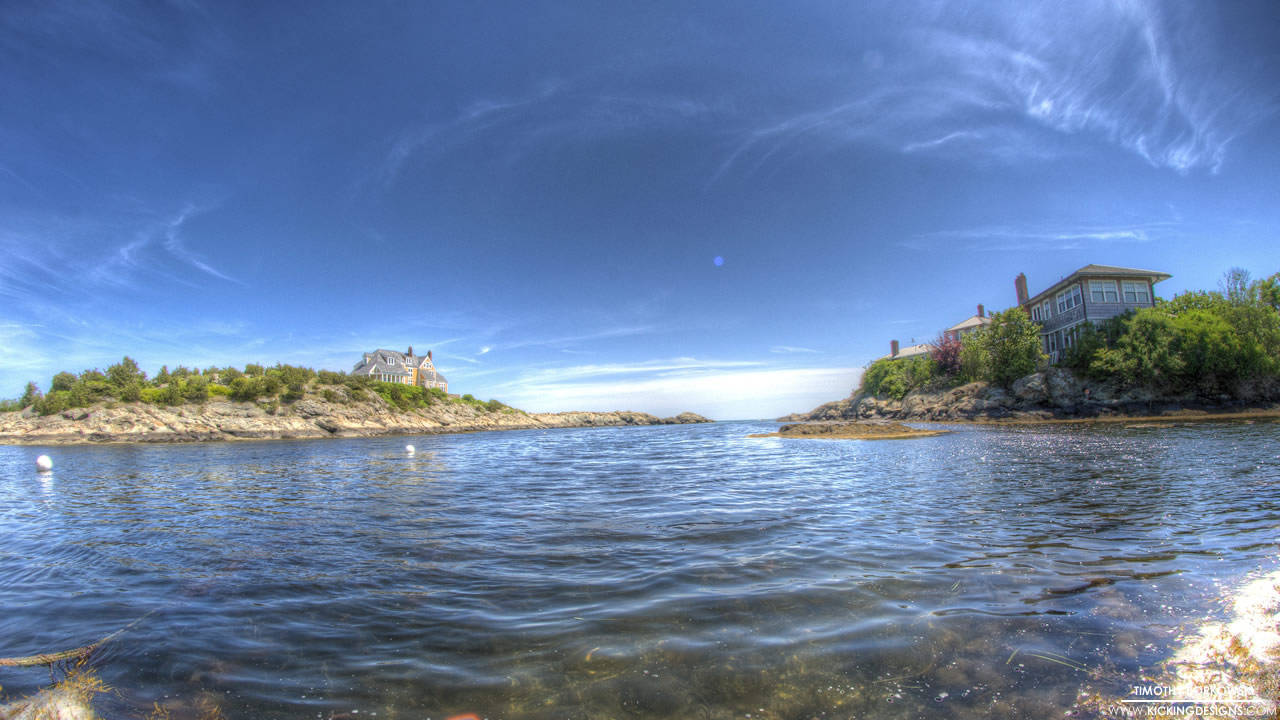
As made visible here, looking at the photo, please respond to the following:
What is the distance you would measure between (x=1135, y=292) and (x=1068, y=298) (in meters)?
4.74

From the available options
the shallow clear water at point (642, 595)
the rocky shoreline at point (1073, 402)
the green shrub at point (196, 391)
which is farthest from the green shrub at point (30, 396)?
the rocky shoreline at point (1073, 402)

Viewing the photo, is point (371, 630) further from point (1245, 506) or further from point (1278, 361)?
point (1278, 361)

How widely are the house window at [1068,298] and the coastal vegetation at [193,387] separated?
85059 mm

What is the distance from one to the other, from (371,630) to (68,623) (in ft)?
11.6

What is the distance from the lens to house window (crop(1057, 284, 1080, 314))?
45747 millimetres

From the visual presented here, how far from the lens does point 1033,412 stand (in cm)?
4466

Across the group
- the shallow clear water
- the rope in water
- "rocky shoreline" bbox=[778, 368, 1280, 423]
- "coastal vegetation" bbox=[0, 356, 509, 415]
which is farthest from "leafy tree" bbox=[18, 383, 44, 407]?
"rocky shoreline" bbox=[778, 368, 1280, 423]

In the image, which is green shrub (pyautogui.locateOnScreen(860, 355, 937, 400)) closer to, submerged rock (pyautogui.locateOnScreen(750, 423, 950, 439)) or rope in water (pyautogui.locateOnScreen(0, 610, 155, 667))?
submerged rock (pyautogui.locateOnScreen(750, 423, 950, 439))

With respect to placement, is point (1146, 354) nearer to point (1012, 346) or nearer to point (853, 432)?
point (1012, 346)

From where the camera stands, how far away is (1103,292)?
44.2 m

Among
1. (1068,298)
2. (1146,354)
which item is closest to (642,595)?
(1146,354)

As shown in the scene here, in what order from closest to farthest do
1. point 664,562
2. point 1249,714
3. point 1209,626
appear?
point 1249,714 → point 1209,626 → point 664,562

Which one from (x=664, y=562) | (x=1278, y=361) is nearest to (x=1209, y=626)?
(x=664, y=562)

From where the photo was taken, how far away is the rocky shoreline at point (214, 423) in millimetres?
47156
